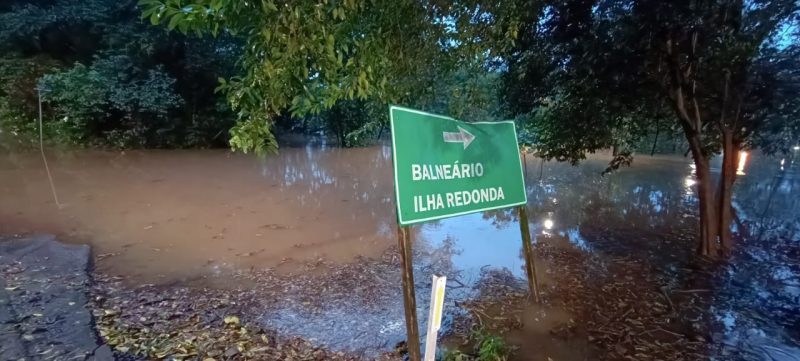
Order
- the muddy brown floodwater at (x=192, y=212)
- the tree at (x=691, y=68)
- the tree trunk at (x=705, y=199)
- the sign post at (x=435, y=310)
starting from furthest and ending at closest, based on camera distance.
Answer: the muddy brown floodwater at (x=192, y=212) < the tree trunk at (x=705, y=199) < the tree at (x=691, y=68) < the sign post at (x=435, y=310)

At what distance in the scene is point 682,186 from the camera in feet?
38.1

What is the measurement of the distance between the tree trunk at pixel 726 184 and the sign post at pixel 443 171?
3523 mm

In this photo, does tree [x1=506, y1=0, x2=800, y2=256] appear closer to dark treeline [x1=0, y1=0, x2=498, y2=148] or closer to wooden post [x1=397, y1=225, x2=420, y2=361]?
wooden post [x1=397, y1=225, x2=420, y2=361]

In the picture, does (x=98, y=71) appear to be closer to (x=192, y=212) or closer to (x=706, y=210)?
(x=192, y=212)

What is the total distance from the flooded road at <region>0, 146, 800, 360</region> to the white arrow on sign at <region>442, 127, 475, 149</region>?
1.78 m

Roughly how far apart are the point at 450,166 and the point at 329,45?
1.20m

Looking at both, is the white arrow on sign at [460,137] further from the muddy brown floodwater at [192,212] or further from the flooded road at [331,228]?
the muddy brown floodwater at [192,212]

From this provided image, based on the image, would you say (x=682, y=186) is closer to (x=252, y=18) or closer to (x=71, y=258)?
(x=252, y=18)

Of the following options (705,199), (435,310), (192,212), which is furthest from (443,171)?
(192,212)

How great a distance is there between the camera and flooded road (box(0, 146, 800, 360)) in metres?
3.79

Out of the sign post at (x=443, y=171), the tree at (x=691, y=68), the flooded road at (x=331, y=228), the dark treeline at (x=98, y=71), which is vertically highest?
the dark treeline at (x=98, y=71)

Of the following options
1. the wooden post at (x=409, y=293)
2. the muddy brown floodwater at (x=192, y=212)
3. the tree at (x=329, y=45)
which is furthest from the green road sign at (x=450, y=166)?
the muddy brown floodwater at (x=192, y=212)

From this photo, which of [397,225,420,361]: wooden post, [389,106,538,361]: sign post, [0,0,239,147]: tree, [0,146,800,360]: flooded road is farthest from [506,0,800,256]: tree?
[0,0,239,147]: tree

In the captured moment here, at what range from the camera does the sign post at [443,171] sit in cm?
249
